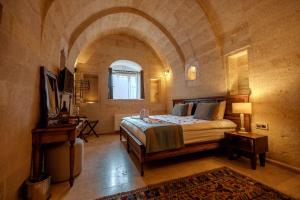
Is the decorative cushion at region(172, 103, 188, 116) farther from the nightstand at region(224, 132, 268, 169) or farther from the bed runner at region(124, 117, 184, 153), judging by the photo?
the bed runner at region(124, 117, 184, 153)

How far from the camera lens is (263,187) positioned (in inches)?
67.7

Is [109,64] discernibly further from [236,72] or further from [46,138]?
[236,72]

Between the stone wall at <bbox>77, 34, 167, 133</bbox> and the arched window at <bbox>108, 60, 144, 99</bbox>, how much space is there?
23 cm

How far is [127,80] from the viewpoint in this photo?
5934 mm

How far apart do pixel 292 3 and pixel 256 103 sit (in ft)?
5.42

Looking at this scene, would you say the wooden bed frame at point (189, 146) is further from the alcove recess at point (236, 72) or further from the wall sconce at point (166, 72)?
the wall sconce at point (166, 72)

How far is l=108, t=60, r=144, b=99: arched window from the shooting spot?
5.67 meters

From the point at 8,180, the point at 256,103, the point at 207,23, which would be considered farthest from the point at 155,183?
the point at 207,23

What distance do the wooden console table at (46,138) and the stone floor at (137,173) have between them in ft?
0.81

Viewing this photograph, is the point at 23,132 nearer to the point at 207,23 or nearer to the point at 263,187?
the point at 263,187

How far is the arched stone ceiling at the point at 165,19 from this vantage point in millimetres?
2983

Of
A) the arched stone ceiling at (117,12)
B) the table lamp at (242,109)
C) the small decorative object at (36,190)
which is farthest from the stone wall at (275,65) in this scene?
the small decorative object at (36,190)

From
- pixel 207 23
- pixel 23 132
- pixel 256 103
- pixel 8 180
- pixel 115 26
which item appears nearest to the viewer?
pixel 8 180

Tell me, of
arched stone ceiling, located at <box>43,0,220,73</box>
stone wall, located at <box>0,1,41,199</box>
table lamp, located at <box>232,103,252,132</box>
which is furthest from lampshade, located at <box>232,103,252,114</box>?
stone wall, located at <box>0,1,41,199</box>
